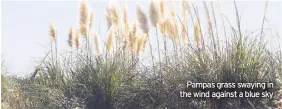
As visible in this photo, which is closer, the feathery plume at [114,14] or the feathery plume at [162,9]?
the feathery plume at [162,9]

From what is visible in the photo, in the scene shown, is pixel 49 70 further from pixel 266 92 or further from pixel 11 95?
pixel 266 92

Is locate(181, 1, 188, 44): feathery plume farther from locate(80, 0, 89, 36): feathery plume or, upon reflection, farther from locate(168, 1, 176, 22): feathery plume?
locate(80, 0, 89, 36): feathery plume

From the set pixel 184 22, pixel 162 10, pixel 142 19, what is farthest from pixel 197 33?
pixel 142 19

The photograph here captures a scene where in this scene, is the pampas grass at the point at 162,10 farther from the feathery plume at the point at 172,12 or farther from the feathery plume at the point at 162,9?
the feathery plume at the point at 172,12

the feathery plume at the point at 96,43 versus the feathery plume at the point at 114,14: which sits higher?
the feathery plume at the point at 114,14

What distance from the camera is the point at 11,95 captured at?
587 cm

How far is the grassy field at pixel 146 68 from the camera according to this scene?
4.68 m

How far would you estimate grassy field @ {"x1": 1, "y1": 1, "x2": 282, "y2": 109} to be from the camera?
4.68 metres

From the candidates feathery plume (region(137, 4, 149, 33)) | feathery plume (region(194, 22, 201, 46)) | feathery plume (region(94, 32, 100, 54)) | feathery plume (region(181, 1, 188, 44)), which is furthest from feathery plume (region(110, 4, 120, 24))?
feathery plume (region(194, 22, 201, 46))

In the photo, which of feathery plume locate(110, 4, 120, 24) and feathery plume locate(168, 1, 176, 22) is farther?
feathery plume locate(110, 4, 120, 24)

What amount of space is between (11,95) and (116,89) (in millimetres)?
1537

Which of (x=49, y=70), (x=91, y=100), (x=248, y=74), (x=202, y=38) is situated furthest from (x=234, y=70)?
(x=49, y=70)

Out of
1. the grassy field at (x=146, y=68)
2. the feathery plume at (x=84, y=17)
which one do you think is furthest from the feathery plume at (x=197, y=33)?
the feathery plume at (x=84, y=17)

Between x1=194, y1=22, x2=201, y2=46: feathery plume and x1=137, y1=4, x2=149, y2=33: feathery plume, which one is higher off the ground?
x1=137, y1=4, x2=149, y2=33: feathery plume
